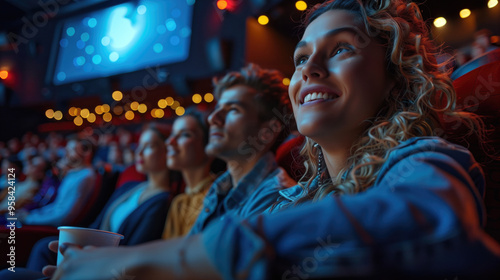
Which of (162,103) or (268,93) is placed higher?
(162,103)

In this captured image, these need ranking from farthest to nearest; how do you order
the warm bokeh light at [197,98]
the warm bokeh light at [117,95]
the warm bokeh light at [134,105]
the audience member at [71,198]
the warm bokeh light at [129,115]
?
the warm bokeh light at [129,115]
the warm bokeh light at [134,105]
the warm bokeh light at [117,95]
the warm bokeh light at [197,98]
the audience member at [71,198]

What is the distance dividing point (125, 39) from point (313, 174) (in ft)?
15.4

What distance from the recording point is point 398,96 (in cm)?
60

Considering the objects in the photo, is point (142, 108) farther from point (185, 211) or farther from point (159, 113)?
point (185, 211)

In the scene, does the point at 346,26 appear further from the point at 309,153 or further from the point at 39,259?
the point at 39,259

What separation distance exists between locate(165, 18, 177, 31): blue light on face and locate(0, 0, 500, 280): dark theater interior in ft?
4.91

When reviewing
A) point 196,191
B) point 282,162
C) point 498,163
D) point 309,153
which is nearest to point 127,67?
point 196,191

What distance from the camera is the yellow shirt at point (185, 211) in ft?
4.78

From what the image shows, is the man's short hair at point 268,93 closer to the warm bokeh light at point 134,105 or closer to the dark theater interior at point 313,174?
the dark theater interior at point 313,174

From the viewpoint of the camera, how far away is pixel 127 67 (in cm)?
470

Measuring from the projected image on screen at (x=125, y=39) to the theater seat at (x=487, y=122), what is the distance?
3990 mm

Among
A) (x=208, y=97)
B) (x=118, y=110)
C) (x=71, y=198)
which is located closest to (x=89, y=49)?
(x=118, y=110)

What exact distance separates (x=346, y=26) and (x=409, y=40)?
0.12 meters

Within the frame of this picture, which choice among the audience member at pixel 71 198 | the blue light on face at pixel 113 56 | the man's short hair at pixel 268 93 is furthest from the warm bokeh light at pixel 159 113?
the man's short hair at pixel 268 93
